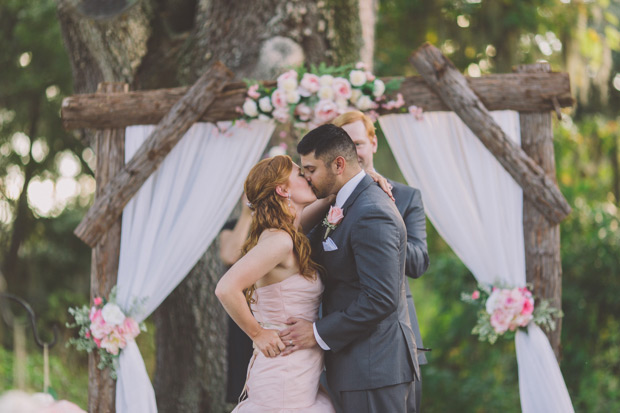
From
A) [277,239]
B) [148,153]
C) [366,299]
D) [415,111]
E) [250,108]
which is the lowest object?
[366,299]

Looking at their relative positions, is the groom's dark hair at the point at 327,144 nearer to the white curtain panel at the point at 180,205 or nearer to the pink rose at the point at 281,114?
the pink rose at the point at 281,114

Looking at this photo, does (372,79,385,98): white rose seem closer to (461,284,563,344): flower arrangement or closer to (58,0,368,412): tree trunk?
(58,0,368,412): tree trunk

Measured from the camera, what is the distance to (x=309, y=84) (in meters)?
4.18

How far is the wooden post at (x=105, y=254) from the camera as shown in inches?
165

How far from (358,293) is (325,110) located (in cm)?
164

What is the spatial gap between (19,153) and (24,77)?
1.45 meters

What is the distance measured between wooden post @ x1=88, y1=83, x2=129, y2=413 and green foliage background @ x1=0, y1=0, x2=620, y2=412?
3.57m

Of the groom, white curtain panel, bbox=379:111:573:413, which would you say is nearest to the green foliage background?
white curtain panel, bbox=379:111:573:413

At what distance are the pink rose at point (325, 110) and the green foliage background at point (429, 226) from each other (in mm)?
3575

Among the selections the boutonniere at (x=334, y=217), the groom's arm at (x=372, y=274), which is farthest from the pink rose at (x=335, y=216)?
the groom's arm at (x=372, y=274)

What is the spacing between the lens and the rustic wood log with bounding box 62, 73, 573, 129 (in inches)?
165

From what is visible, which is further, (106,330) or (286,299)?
(106,330)

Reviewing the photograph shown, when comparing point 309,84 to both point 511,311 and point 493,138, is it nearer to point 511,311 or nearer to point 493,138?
point 493,138

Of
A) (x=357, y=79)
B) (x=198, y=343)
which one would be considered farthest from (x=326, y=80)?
(x=198, y=343)
